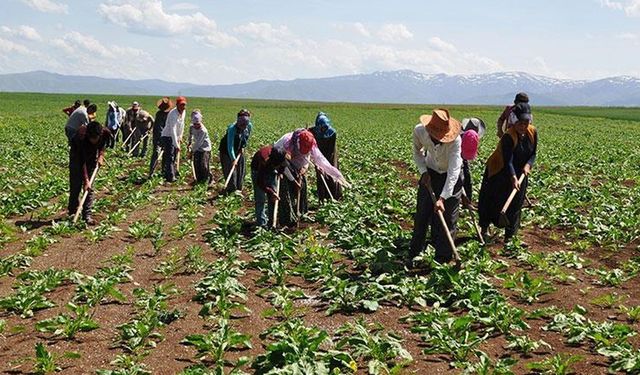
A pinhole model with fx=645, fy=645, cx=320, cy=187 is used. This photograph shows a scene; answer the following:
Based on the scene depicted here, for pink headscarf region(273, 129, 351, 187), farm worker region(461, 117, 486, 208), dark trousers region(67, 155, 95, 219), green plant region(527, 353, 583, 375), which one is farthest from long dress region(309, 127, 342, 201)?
green plant region(527, 353, 583, 375)

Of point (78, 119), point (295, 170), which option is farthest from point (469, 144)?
point (78, 119)

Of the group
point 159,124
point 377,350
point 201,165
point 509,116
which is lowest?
point 377,350

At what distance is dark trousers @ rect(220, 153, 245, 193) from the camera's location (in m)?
13.3

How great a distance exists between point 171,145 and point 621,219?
945 cm

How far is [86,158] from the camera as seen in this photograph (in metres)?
10.5

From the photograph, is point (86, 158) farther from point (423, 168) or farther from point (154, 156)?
point (423, 168)

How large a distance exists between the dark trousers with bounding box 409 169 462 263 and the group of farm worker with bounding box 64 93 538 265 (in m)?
0.01

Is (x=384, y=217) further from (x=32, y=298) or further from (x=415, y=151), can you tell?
(x=32, y=298)

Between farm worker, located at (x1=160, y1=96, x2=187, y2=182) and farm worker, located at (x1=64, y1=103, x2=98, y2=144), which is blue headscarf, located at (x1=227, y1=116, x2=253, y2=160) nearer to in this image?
farm worker, located at (x1=160, y1=96, x2=187, y2=182)

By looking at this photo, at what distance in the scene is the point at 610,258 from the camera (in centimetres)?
904

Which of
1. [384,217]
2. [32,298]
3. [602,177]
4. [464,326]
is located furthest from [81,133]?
[602,177]

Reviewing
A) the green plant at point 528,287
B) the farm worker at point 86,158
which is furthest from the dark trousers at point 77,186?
the green plant at point 528,287

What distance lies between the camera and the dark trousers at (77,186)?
34.3 feet

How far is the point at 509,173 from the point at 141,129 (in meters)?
13.5
